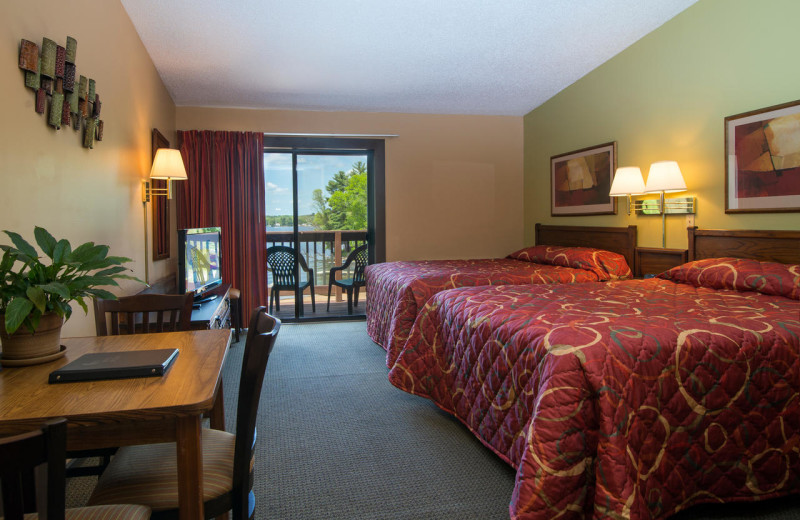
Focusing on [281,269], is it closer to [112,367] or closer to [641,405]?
[112,367]

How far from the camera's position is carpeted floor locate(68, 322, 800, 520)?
1.83 metres

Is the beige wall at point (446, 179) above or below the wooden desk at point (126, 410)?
above

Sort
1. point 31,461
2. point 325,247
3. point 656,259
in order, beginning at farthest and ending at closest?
point 325,247, point 656,259, point 31,461

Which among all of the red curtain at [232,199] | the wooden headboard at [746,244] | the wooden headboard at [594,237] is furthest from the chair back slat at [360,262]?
the wooden headboard at [746,244]

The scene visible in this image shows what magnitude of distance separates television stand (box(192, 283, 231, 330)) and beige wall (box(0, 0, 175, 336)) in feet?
1.40

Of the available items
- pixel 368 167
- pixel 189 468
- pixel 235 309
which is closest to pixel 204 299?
pixel 235 309

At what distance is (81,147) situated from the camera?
2.26m

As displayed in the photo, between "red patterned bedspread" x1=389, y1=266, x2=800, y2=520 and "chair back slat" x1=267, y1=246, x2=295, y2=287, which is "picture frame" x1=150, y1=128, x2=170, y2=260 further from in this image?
"red patterned bedspread" x1=389, y1=266, x2=800, y2=520

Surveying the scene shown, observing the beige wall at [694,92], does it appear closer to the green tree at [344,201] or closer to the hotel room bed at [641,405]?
the hotel room bed at [641,405]

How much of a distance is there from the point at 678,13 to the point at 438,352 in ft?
9.34

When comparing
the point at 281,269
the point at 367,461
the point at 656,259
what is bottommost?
the point at 367,461

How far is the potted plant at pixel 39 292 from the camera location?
1.24 m

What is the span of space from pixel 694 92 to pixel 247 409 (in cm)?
351

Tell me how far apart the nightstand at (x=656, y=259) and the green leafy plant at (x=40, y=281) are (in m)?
3.48
